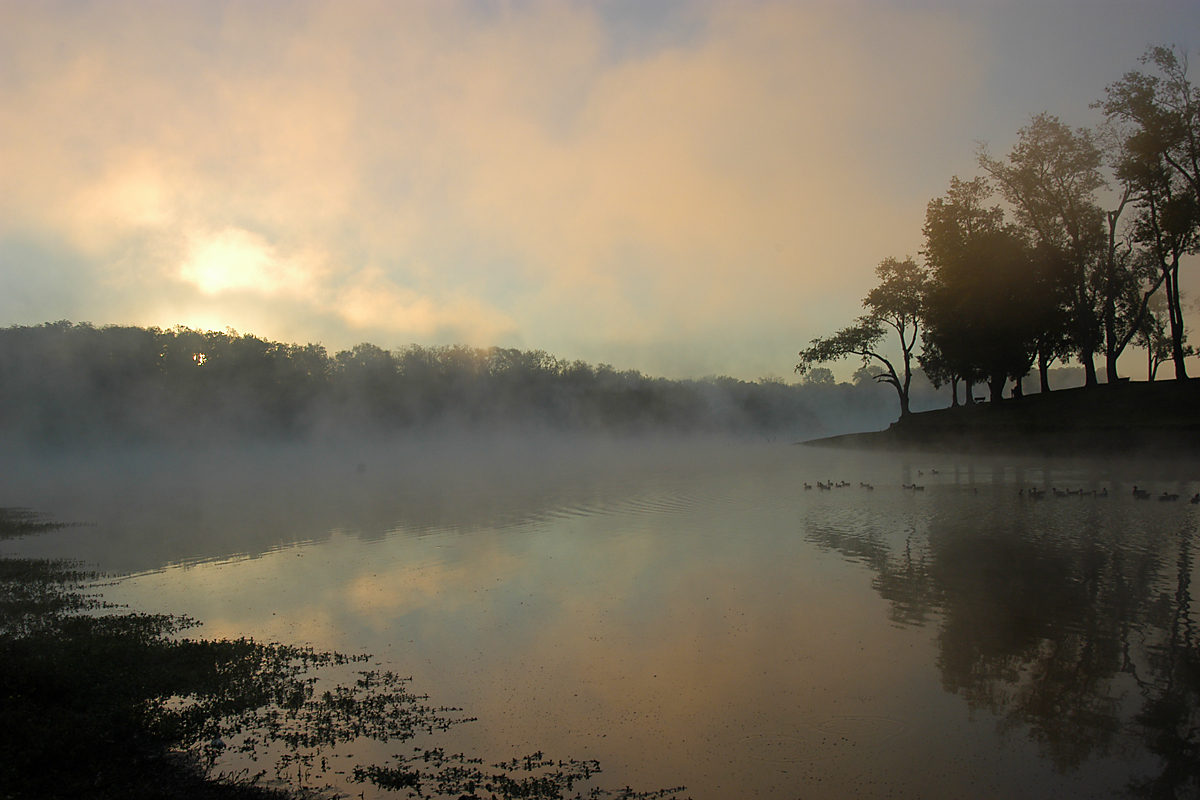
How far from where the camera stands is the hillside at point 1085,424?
93.9 feet

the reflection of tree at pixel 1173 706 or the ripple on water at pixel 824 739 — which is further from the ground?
the reflection of tree at pixel 1173 706

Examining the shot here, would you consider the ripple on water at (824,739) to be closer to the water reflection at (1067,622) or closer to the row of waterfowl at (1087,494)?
the water reflection at (1067,622)

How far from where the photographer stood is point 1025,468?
30.3 metres

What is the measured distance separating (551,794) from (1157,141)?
4003 centimetres

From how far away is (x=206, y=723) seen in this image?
21.0 feet

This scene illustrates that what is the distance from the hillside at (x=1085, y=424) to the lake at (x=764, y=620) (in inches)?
279

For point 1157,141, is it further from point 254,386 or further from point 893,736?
point 254,386

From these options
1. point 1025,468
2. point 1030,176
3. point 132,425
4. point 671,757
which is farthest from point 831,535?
point 132,425

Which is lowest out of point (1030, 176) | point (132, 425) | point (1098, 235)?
point (132, 425)

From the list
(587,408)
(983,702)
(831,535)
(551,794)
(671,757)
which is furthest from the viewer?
(587,408)

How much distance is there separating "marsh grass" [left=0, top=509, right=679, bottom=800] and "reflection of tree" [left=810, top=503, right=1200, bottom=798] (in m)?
3.70

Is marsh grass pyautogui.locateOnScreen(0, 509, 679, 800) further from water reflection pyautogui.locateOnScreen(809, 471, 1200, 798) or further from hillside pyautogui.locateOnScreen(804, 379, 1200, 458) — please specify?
hillside pyautogui.locateOnScreen(804, 379, 1200, 458)

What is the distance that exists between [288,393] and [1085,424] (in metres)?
73.3

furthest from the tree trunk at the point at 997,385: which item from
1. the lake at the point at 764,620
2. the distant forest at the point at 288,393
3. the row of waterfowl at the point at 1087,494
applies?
the distant forest at the point at 288,393
